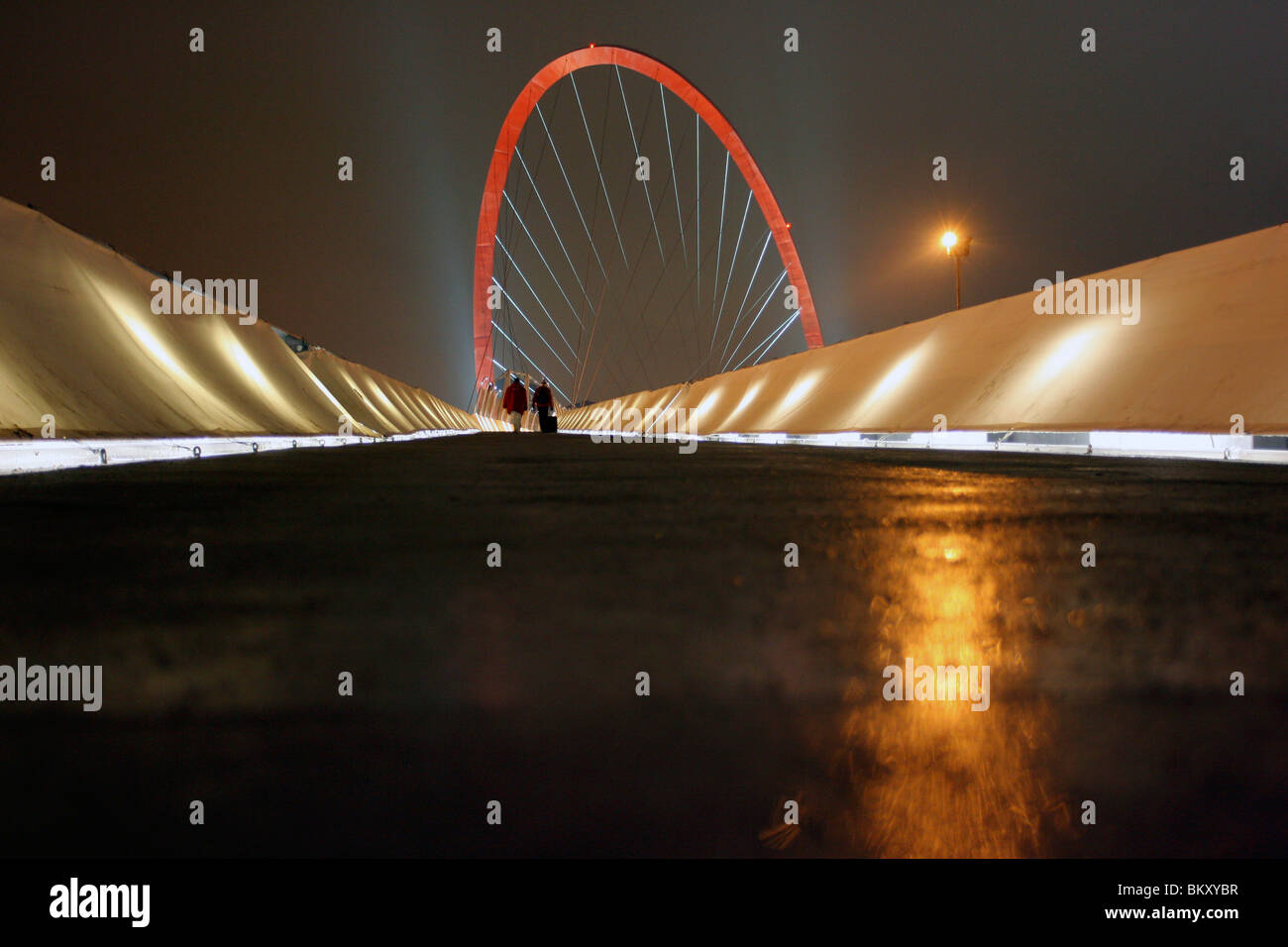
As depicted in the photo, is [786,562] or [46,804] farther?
[786,562]

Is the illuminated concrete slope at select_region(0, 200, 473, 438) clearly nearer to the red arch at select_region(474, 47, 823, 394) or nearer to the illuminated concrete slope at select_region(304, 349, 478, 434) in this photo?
the illuminated concrete slope at select_region(304, 349, 478, 434)

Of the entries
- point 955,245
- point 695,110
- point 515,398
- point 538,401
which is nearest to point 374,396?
point 515,398

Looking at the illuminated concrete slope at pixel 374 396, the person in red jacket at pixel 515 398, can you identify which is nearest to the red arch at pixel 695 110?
the illuminated concrete slope at pixel 374 396

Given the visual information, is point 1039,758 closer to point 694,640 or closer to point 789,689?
point 789,689

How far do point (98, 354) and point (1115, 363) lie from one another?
32.1 feet

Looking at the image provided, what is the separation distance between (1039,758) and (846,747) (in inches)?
8.0

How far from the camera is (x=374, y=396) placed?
87.4ft

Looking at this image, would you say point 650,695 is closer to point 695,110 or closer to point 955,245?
point 955,245

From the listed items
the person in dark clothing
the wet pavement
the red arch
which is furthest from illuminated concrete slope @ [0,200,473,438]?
the red arch

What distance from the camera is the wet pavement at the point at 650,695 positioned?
2.56ft

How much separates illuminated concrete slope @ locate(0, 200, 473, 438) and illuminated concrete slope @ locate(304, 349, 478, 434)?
8.39 meters

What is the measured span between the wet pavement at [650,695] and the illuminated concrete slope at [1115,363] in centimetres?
512
